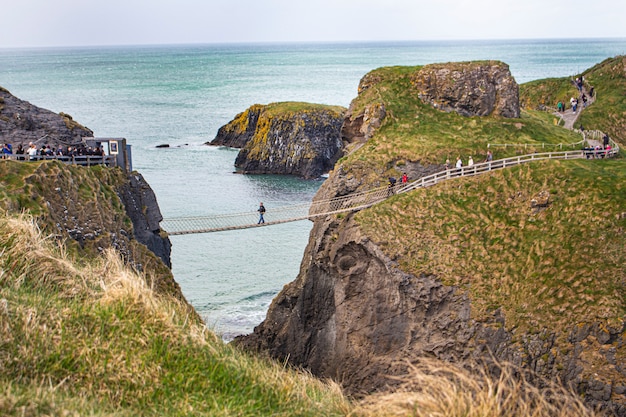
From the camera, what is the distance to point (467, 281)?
36094mm

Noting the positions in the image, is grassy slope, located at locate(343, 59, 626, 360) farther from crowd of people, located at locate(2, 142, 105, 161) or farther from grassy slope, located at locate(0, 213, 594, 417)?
grassy slope, located at locate(0, 213, 594, 417)

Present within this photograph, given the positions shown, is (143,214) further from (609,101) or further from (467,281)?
(609,101)

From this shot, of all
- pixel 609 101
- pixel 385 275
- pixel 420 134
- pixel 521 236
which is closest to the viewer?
pixel 521 236

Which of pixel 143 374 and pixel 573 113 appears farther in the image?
pixel 573 113

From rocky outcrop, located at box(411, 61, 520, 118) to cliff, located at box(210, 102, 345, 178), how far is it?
3536 centimetres

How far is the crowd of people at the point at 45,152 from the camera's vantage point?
37562 millimetres

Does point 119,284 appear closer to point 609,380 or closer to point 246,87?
point 609,380

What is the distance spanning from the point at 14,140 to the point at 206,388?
97.8 feet

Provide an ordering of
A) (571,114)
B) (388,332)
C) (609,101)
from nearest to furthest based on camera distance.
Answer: (388,332), (571,114), (609,101)

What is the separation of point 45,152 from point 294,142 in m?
54.1

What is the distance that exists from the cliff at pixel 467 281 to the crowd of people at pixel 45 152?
12439 millimetres

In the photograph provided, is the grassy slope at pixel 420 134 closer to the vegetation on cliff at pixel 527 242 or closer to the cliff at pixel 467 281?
the vegetation on cliff at pixel 527 242

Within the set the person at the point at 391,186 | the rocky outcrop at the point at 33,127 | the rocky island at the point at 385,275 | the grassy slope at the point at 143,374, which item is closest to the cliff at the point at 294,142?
the rocky island at the point at 385,275

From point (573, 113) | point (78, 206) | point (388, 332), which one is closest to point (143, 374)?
point (78, 206)
